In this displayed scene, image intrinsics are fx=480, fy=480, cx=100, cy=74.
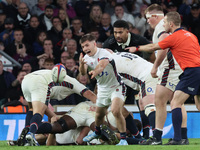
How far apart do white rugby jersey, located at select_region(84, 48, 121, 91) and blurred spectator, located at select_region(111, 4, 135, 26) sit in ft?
18.2

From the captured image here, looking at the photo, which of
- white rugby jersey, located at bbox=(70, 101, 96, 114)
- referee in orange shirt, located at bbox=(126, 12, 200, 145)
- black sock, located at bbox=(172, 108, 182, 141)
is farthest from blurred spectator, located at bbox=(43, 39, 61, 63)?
black sock, located at bbox=(172, 108, 182, 141)

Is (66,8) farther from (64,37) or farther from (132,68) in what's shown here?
(132,68)

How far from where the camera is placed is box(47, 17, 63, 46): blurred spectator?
1240 centimetres

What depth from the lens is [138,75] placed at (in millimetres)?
7742

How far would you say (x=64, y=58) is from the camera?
1166 centimetres

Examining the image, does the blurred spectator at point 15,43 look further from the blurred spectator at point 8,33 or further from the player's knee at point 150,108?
the player's knee at point 150,108

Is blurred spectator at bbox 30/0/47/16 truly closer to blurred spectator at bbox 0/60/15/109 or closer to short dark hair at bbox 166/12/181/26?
blurred spectator at bbox 0/60/15/109

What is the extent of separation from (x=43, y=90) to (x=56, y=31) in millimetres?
4616

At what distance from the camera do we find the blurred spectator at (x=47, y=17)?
12.6 metres

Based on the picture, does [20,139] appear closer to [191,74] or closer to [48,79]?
[48,79]

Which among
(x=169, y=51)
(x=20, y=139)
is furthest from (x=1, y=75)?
(x=169, y=51)

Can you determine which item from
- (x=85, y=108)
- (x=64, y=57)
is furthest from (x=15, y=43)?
(x=85, y=108)

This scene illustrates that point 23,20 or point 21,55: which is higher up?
point 23,20

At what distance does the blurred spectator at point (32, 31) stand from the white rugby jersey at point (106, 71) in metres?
5.29
